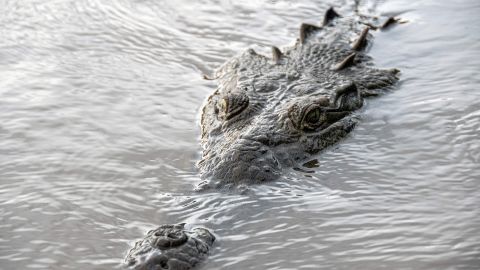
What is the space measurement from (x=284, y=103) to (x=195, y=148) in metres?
0.91

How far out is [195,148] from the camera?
6.74 m

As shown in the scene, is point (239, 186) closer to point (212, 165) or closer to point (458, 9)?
point (212, 165)

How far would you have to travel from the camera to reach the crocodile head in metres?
6.03

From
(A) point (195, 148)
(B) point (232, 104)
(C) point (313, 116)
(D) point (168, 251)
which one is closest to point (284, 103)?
(C) point (313, 116)

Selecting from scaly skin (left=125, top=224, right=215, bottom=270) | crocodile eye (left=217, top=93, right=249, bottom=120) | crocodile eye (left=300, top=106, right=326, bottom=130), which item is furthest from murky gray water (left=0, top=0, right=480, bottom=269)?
crocodile eye (left=217, top=93, right=249, bottom=120)

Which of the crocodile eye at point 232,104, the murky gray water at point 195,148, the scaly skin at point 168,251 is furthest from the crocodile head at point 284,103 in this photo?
the scaly skin at point 168,251

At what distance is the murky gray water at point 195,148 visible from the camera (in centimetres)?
516

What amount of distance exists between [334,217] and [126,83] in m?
3.45

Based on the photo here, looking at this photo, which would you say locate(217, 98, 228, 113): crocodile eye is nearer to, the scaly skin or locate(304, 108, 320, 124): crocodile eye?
locate(304, 108, 320, 124): crocodile eye

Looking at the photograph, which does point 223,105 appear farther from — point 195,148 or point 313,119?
point 313,119

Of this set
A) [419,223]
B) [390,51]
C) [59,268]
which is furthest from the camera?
[390,51]

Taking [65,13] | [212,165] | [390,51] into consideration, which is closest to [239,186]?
[212,165]

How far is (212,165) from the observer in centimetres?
605

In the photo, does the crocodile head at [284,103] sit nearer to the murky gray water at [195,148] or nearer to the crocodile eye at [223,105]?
the crocodile eye at [223,105]
